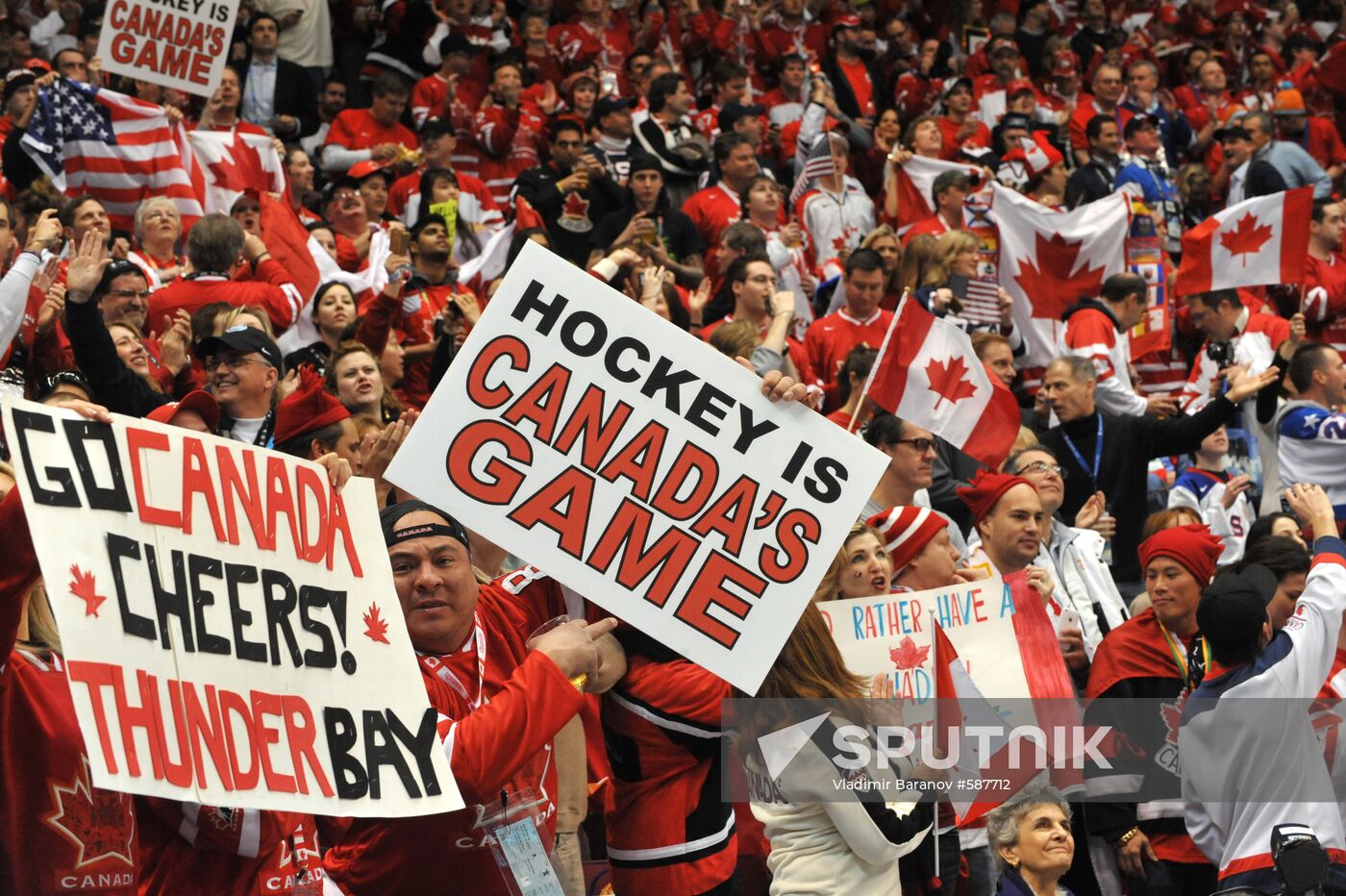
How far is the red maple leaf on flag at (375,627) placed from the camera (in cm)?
350

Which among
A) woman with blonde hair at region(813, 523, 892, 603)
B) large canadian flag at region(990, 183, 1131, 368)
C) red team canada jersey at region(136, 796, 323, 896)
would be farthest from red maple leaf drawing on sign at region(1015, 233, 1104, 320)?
red team canada jersey at region(136, 796, 323, 896)

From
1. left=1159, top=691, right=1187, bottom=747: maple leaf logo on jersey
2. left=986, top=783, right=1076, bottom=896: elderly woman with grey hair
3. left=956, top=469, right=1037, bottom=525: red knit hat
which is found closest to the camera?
left=986, top=783, right=1076, bottom=896: elderly woman with grey hair

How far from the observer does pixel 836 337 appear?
985cm

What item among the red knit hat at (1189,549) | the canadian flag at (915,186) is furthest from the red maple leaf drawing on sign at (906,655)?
the canadian flag at (915,186)

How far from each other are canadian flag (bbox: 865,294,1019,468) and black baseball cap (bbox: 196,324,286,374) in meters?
2.53

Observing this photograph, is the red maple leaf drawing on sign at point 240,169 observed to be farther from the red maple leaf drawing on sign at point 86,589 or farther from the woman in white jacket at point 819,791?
the red maple leaf drawing on sign at point 86,589

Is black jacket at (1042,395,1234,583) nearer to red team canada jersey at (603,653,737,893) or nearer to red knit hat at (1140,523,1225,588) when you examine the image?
red knit hat at (1140,523,1225,588)

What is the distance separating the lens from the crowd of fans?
3.77 meters

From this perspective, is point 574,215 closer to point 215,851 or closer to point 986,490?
point 986,490

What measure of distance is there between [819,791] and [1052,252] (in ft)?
27.4

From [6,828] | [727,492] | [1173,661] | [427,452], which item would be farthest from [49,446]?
[1173,661]

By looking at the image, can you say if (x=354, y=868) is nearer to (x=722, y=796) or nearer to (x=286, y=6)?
(x=722, y=796)

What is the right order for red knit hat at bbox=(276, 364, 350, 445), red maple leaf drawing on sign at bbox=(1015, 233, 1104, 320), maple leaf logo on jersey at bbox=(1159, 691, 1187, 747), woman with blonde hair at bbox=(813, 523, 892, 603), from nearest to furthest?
woman with blonde hair at bbox=(813, 523, 892, 603)
red knit hat at bbox=(276, 364, 350, 445)
maple leaf logo on jersey at bbox=(1159, 691, 1187, 747)
red maple leaf drawing on sign at bbox=(1015, 233, 1104, 320)

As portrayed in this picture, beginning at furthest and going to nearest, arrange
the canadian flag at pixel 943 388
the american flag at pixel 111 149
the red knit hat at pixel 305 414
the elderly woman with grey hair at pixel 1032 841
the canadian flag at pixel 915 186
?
1. the canadian flag at pixel 915 186
2. the american flag at pixel 111 149
3. the canadian flag at pixel 943 388
4. the red knit hat at pixel 305 414
5. the elderly woman with grey hair at pixel 1032 841
